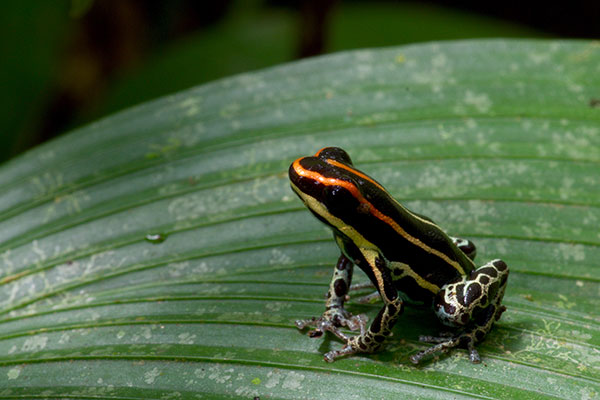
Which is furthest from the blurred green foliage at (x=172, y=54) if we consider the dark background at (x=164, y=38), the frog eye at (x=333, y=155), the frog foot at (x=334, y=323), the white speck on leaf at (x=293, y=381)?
the white speck on leaf at (x=293, y=381)

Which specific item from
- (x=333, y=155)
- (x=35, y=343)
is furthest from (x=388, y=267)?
(x=35, y=343)

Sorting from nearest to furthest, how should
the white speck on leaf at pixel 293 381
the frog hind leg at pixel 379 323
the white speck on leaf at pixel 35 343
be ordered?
the white speck on leaf at pixel 293 381, the frog hind leg at pixel 379 323, the white speck on leaf at pixel 35 343

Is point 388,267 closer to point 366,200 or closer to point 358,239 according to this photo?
point 358,239

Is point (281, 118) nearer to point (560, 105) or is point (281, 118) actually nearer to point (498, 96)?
point (498, 96)

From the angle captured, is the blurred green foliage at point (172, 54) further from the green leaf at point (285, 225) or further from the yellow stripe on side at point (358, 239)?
the yellow stripe on side at point (358, 239)

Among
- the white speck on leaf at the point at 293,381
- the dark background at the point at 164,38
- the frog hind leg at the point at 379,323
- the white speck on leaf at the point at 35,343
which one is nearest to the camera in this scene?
the white speck on leaf at the point at 293,381

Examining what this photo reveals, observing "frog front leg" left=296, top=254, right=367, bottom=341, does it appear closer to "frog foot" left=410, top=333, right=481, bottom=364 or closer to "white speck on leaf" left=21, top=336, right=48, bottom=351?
"frog foot" left=410, top=333, right=481, bottom=364

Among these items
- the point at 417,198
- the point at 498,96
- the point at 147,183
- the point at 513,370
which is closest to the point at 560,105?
the point at 498,96

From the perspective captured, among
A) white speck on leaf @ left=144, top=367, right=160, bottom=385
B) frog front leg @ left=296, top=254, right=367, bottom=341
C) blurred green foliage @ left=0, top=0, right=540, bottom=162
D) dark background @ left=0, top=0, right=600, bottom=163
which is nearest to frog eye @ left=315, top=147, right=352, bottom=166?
frog front leg @ left=296, top=254, right=367, bottom=341

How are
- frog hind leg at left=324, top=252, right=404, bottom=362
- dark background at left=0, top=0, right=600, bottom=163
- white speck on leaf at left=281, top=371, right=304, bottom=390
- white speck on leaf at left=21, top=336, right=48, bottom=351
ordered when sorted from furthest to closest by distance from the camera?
1. dark background at left=0, top=0, right=600, bottom=163
2. white speck on leaf at left=21, top=336, right=48, bottom=351
3. frog hind leg at left=324, top=252, right=404, bottom=362
4. white speck on leaf at left=281, top=371, right=304, bottom=390
